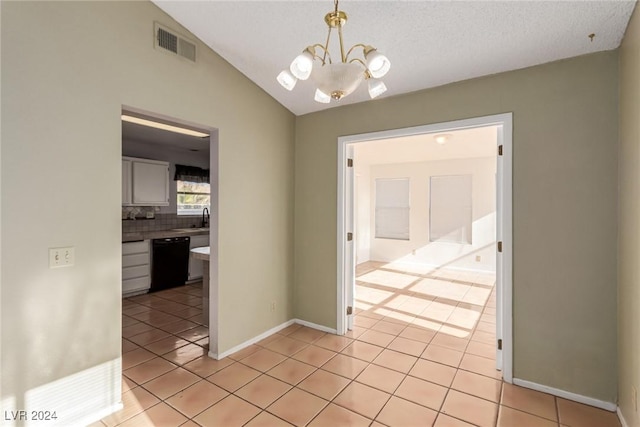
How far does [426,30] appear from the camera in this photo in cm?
214

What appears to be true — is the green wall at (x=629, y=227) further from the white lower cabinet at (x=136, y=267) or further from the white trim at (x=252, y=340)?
the white lower cabinet at (x=136, y=267)

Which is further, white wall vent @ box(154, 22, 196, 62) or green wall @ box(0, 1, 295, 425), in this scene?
white wall vent @ box(154, 22, 196, 62)

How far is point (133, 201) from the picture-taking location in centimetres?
500

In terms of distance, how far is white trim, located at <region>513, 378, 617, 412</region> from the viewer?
7.06 ft

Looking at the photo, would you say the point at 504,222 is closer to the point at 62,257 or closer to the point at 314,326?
the point at 314,326

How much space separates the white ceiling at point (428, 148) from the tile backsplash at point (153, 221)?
3.58 m

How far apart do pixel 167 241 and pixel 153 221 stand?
866 mm

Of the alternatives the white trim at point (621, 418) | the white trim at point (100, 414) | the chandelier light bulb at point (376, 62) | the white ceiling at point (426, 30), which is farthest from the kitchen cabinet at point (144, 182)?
the white trim at point (621, 418)

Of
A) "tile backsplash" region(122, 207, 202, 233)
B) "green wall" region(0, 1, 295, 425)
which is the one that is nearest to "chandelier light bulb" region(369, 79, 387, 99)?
"green wall" region(0, 1, 295, 425)

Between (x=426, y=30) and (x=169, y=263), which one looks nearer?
(x=426, y=30)

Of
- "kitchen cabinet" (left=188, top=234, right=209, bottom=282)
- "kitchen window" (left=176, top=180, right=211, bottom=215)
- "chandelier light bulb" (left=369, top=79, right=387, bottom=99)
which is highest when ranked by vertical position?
"chandelier light bulb" (left=369, top=79, right=387, bottom=99)

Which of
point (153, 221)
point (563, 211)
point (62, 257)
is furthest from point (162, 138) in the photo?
point (563, 211)

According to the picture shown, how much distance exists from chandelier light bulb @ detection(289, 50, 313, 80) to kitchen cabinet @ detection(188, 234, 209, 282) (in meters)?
4.53

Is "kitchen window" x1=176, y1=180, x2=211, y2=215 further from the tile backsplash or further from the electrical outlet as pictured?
the electrical outlet
